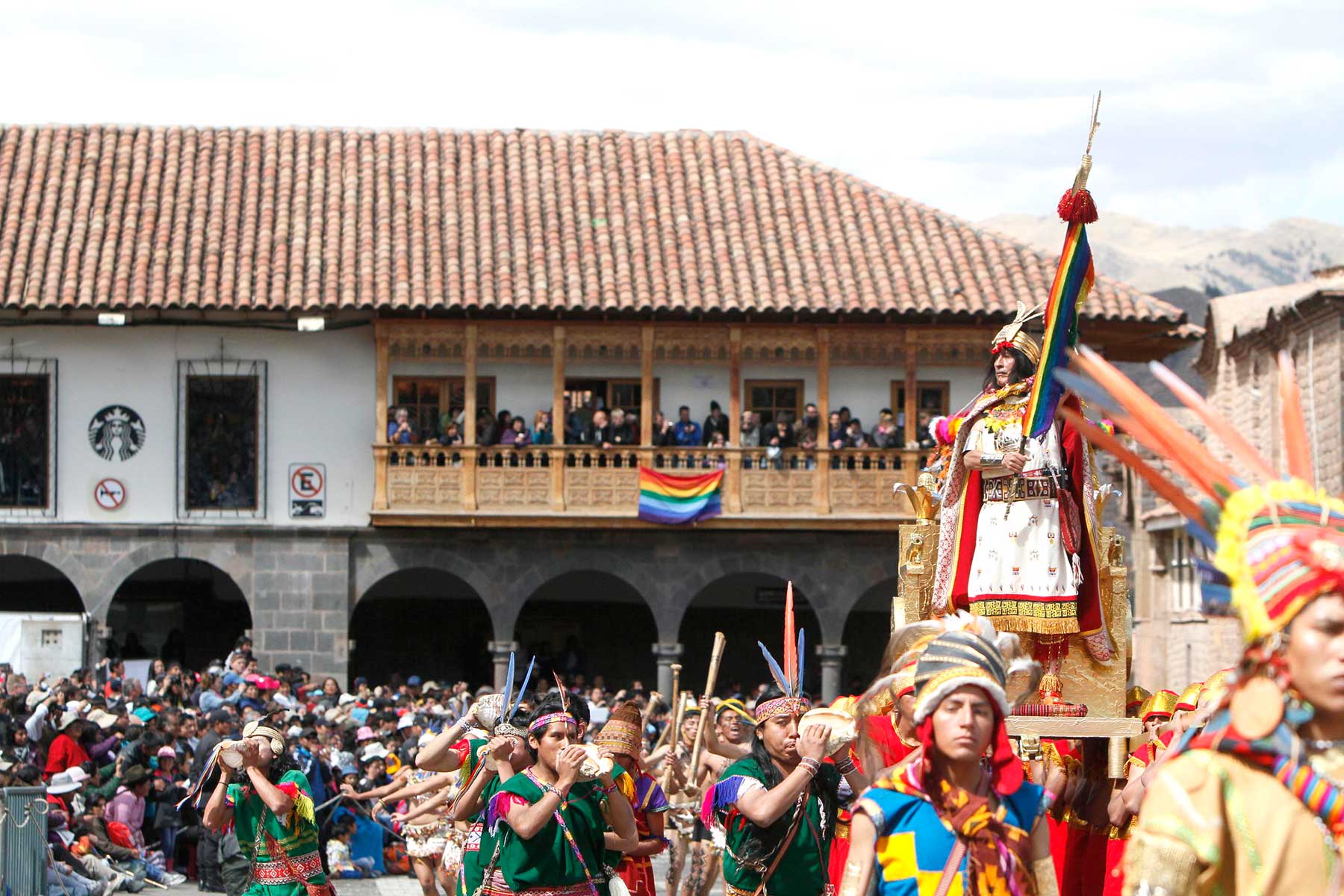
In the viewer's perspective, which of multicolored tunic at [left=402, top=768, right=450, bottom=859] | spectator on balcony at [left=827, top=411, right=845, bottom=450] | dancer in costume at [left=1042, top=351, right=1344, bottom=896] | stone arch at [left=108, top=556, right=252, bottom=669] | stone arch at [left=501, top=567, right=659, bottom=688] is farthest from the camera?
stone arch at [left=501, top=567, right=659, bottom=688]

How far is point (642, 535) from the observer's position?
28609mm

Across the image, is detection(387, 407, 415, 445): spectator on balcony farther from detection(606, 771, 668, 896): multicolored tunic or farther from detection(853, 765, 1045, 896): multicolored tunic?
detection(853, 765, 1045, 896): multicolored tunic

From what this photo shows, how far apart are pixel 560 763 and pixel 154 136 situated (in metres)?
25.7

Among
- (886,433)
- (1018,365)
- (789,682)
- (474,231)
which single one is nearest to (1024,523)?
(1018,365)

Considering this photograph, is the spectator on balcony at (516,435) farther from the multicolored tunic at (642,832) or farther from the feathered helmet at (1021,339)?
the feathered helmet at (1021,339)

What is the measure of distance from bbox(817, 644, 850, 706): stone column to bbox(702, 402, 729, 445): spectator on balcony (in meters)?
3.42

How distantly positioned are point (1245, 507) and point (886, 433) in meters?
24.2

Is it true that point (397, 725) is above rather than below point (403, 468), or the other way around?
below

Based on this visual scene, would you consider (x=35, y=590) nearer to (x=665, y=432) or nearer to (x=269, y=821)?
(x=665, y=432)

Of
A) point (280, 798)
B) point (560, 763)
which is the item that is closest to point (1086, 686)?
point (560, 763)

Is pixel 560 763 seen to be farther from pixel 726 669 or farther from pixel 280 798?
pixel 726 669

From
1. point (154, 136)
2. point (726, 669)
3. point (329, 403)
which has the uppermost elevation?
point (154, 136)

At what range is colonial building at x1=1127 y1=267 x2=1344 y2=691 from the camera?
97.5 ft

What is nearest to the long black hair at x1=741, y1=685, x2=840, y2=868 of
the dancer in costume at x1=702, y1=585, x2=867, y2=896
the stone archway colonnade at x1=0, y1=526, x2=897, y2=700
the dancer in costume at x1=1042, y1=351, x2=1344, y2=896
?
the dancer in costume at x1=702, y1=585, x2=867, y2=896
